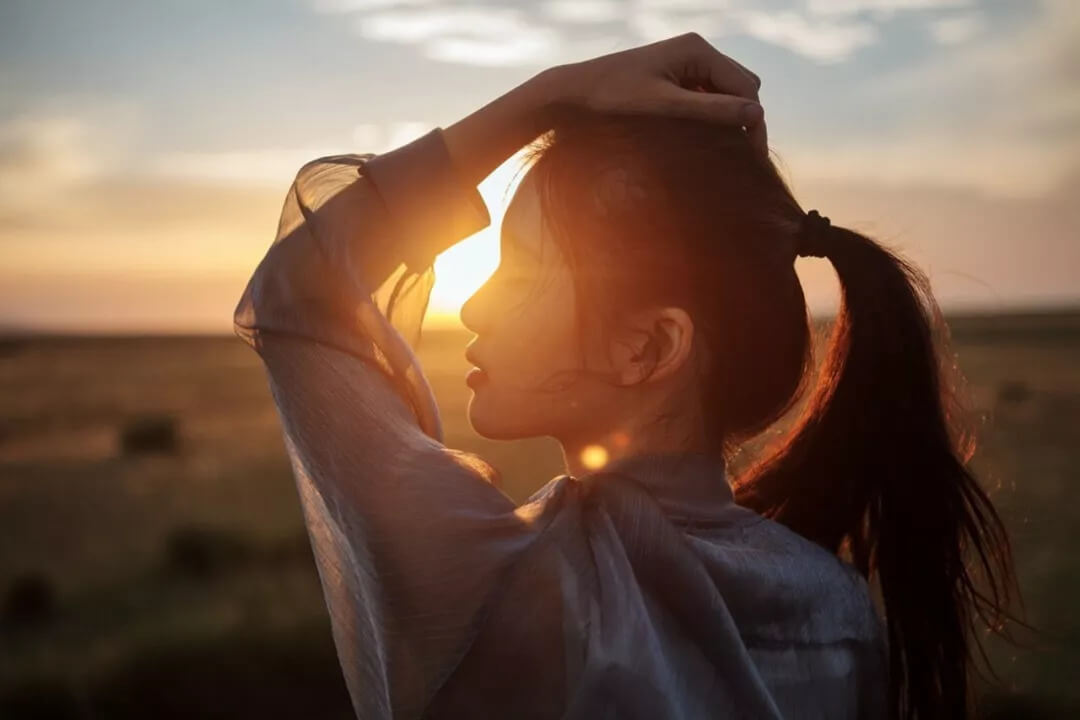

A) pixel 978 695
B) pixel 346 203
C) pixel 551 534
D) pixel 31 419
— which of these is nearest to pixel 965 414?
pixel 978 695

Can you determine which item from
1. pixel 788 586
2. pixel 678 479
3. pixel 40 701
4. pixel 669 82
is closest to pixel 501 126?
pixel 669 82

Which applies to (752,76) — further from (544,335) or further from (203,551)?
(203,551)

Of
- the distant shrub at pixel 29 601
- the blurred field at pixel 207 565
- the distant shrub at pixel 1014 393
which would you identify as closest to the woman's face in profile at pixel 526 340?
the blurred field at pixel 207 565

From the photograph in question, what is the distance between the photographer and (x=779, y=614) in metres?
1.91

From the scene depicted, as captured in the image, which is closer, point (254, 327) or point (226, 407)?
point (254, 327)

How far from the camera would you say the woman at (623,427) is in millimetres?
1709

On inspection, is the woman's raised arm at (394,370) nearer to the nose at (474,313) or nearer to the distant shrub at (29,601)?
the nose at (474,313)

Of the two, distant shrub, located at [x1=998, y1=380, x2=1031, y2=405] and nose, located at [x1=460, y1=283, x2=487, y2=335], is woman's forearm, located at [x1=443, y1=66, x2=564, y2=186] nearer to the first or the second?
nose, located at [x1=460, y1=283, x2=487, y2=335]

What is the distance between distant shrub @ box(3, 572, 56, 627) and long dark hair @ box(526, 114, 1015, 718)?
10096mm

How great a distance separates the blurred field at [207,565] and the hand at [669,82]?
854 mm

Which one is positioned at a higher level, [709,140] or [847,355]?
[709,140]

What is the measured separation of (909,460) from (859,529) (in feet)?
0.57

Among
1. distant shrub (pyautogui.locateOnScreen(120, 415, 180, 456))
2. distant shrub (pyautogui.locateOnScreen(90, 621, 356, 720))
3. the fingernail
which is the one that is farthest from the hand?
distant shrub (pyautogui.locateOnScreen(120, 415, 180, 456))

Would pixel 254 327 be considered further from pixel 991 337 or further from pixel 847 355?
pixel 991 337
